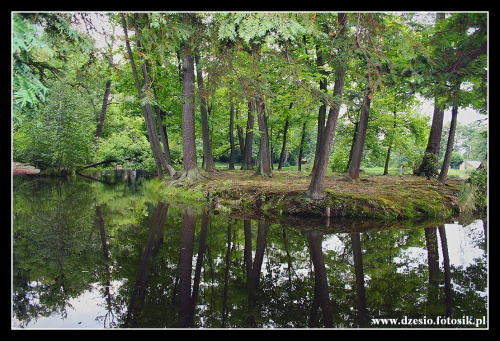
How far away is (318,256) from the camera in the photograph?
5.55 meters

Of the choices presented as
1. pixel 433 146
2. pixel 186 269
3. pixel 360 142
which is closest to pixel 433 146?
pixel 433 146

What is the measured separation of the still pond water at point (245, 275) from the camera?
3488 millimetres

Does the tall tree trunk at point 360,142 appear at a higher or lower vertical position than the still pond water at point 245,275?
higher

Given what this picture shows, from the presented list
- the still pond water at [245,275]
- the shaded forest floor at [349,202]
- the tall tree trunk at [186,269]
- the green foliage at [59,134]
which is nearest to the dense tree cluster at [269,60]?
the shaded forest floor at [349,202]

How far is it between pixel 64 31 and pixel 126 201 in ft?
26.3

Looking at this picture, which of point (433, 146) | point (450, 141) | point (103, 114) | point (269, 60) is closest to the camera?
point (269, 60)

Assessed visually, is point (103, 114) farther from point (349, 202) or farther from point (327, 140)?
point (349, 202)

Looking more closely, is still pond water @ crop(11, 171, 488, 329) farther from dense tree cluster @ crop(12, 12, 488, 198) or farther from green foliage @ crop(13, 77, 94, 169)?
green foliage @ crop(13, 77, 94, 169)

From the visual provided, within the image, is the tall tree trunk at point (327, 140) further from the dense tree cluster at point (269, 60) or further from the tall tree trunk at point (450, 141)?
the tall tree trunk at point (450, 141)

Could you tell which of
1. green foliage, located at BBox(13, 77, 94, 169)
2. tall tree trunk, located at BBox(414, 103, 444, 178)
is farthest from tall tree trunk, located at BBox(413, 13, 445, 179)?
green foliage, located at BBox(13, 77, 94, 169)

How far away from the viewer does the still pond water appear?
3488mm

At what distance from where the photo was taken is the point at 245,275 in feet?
15.6
